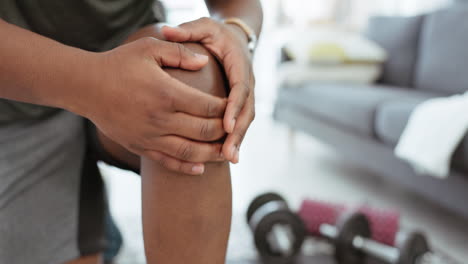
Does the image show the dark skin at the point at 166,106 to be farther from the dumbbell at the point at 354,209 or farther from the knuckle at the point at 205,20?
the dumbbell at the point at 354,209

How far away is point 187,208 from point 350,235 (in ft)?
2.60

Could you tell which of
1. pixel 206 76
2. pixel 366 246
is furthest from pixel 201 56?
pixel 366 246

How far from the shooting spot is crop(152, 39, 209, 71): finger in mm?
507

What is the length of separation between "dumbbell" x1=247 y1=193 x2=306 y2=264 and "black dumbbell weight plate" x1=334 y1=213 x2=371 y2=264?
104 mm

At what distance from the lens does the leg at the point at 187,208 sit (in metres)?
0.54

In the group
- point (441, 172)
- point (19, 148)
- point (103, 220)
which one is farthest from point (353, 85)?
point (19, 148)

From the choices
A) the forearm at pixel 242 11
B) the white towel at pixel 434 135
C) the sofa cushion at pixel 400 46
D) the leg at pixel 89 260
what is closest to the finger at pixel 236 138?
the forearm at pixel 242 11

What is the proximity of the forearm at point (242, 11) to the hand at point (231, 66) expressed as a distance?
0.16 metres

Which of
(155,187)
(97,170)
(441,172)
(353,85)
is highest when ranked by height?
(155,187)

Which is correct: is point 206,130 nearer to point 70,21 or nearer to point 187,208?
point 187,208

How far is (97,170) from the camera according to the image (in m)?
0.83

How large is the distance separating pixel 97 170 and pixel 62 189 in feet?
0.29

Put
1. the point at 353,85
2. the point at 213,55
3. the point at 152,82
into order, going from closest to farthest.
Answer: the point at 152,82 → the point at 213,55 → the point at 353,85

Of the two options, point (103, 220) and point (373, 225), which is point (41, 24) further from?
point (373, 225)
